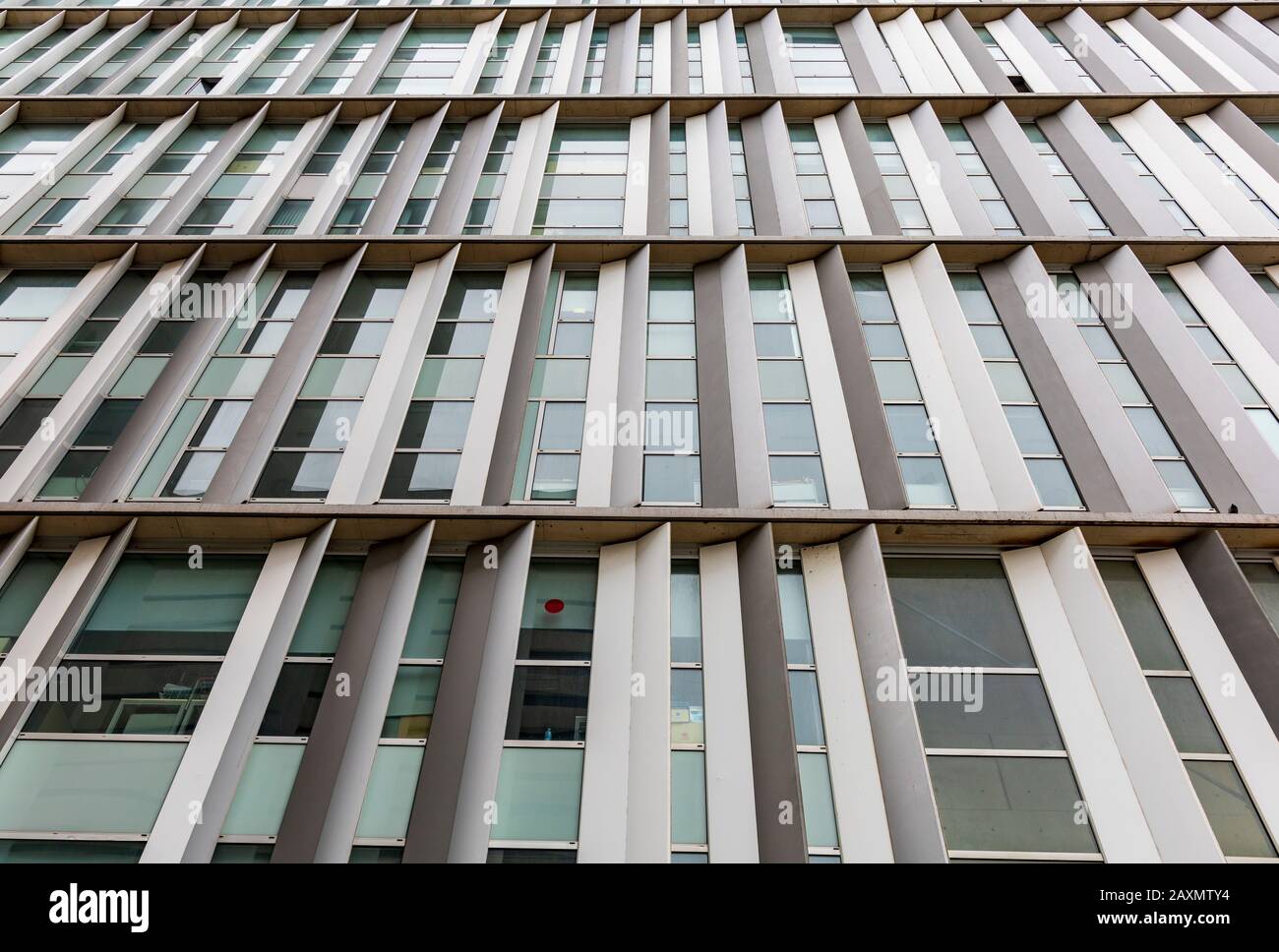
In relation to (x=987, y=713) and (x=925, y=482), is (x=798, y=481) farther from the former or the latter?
(x=987, y=713)

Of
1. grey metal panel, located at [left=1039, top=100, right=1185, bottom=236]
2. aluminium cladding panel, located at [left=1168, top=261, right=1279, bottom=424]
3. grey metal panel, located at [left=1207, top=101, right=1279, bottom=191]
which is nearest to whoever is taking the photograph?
aluminium cladding panel, located at [left=1168, top=261, right=1279, bottom=424]

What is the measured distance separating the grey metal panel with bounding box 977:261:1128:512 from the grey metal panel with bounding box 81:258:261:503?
1362cm

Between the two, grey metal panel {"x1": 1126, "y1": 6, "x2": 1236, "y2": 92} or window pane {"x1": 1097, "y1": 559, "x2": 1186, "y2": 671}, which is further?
grey metal panel {"x1": 1126, "y1": 6, "x2": 1236, "y2": 92}

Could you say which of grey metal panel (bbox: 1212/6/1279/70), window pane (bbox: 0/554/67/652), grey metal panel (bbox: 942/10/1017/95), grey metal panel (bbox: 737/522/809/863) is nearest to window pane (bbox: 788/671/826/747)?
grey metal panel (bbox: 737/522/809/863)

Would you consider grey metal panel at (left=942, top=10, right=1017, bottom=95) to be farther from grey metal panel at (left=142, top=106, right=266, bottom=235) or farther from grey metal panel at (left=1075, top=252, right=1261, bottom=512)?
grey metal panel at (left=142, top=106, right=266, bottom=235)

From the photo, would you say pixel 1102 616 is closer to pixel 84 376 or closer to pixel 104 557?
pixel 104 557

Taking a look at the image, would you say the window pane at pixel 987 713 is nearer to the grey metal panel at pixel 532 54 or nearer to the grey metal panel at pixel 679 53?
the grey metal panel at pixel 679 53

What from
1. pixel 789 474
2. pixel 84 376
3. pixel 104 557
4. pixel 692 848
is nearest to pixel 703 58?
pixel 789 474

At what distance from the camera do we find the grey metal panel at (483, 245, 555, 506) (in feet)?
32.9

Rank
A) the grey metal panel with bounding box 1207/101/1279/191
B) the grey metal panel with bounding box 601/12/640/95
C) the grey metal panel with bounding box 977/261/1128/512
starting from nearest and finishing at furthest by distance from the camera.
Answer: the grey metal panel with bounding box 977/261/1128/512 → the grey metal panel with bounding box 1207/101/1279/191 → the grey metal panel with bounding box 601/12/640/95

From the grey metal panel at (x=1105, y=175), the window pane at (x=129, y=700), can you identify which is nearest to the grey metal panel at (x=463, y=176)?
the window pane at (x=129, y=700)

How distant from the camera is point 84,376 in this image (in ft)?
37.3

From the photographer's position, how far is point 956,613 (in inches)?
360
